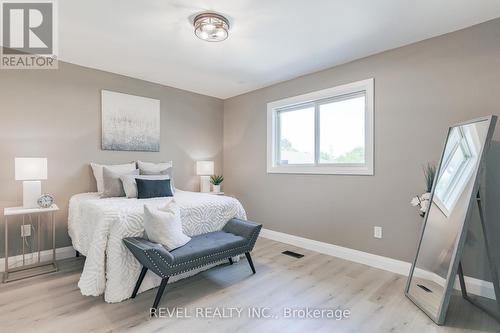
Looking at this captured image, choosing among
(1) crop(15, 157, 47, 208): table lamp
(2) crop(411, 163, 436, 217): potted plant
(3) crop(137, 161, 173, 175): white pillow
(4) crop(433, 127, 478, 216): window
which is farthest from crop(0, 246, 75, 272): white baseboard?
(4) crop(433, 127, 478, 216): window

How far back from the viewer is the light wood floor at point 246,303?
1.84m

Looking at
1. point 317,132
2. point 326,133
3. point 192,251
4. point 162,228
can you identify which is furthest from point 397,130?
point 162,228

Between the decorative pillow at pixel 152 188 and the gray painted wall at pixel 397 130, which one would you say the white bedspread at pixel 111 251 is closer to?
the decorative pillow at pixel 152 188

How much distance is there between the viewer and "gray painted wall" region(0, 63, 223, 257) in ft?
9.52

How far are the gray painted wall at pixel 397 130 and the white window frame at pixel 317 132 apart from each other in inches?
2.9

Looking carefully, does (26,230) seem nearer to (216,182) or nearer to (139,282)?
(139,282)

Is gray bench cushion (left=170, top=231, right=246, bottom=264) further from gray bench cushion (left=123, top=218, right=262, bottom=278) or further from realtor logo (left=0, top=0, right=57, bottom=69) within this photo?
realtor logo (left=0, top=0, right=57, bottom=69)

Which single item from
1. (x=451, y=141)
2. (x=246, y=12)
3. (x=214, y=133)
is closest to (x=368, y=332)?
(x=451, y=141)

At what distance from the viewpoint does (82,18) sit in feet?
7.52

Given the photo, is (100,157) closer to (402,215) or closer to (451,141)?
(402,215)

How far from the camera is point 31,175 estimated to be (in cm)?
269

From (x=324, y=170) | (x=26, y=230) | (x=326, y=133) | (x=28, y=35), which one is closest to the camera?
(x=28, y=35)

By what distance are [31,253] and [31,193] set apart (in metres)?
0.85

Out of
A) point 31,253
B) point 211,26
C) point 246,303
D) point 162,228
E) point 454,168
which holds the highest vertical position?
point 211,26
